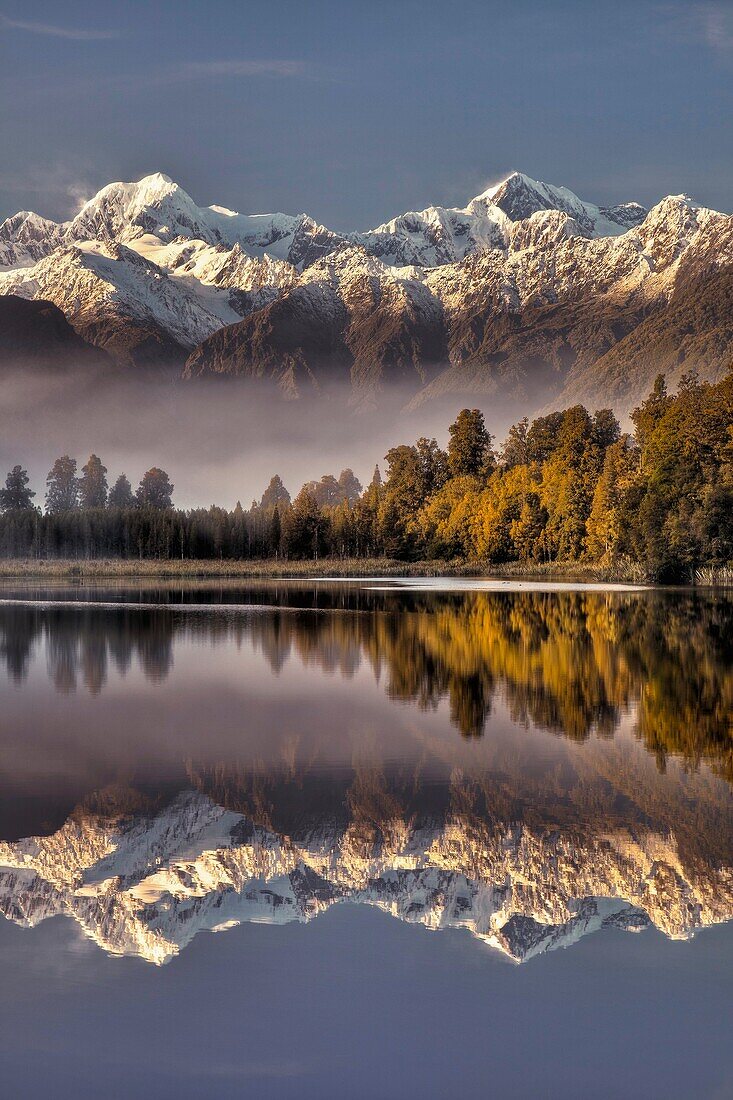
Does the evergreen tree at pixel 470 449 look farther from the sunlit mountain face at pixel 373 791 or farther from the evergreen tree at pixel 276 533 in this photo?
the sunlit mountain face at pixel 373 791

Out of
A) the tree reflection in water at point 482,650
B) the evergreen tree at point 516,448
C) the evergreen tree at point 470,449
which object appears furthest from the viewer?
the evergreen tree at point 470,449

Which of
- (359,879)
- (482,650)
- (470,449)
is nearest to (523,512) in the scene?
(470,449)

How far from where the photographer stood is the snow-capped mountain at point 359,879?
11406mm

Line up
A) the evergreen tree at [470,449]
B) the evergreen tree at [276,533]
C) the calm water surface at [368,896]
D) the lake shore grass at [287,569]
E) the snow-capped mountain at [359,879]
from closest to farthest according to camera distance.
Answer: the calm water surface at [368,896]
the snow-capped mountain at [359,879]
the lake shore grass at [287,569]
the evergreen tree at [470,449]
the evergreen tree at [276,533]

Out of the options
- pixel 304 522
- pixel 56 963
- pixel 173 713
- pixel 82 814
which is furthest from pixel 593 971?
pixel 304 522

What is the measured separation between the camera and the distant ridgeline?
99562 millimetres

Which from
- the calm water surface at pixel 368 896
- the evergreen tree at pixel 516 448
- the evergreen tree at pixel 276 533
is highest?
the evergreen tree at pixel 516 448

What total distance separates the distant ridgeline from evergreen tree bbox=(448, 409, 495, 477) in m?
0.20

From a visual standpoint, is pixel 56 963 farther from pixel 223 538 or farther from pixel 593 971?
pixel 223 538

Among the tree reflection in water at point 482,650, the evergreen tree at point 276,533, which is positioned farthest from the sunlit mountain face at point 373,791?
the evergreen tree at point 276,533

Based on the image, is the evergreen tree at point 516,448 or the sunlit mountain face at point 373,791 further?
the evergreen tree at point 516,448

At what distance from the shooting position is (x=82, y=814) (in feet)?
50.5

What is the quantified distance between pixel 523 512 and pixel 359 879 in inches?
4967

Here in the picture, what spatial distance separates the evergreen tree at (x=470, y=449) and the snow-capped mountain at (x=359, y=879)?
158 metres
